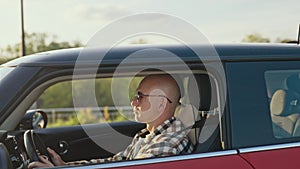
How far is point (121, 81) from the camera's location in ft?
10.7

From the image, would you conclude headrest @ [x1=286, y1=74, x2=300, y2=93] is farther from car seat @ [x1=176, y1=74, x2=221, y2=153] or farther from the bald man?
the bald man

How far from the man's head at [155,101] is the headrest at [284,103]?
57cm

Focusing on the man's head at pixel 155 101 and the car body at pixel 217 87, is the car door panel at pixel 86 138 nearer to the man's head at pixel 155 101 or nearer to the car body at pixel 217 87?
the man's head at pixel 155 101

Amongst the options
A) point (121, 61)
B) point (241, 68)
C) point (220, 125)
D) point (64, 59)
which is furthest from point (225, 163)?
point (64, 59)

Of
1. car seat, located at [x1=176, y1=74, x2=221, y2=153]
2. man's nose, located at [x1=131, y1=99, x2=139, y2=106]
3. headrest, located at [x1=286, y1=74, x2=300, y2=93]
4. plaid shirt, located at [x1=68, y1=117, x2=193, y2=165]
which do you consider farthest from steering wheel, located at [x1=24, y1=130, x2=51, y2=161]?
headrest, located at [x1=286, y1=74, x2=300, y2=93]

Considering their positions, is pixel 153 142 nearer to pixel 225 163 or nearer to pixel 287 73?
pixel 225 163

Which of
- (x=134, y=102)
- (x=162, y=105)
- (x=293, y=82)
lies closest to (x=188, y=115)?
(x=162, y=105)

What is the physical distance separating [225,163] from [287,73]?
0.64m

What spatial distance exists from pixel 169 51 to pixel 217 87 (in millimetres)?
314

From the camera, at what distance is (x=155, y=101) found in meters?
3.17

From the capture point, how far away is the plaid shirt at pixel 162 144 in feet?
9.58

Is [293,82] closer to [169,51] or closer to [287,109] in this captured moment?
[287,109]

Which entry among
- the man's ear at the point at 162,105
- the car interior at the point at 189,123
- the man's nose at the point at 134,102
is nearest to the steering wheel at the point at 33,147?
the car interior at the point at 189,123

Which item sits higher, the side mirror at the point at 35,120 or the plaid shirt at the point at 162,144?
the side mirror at the point at 35,120
